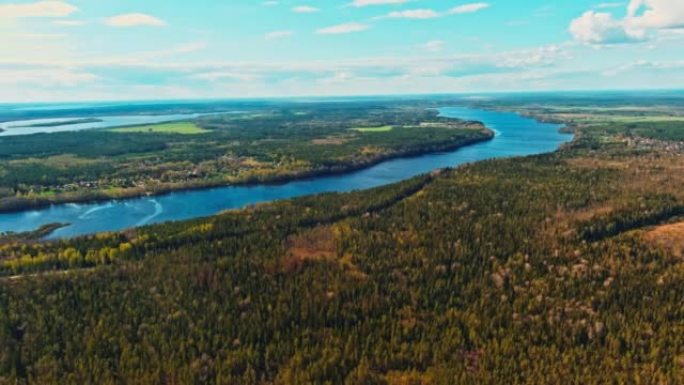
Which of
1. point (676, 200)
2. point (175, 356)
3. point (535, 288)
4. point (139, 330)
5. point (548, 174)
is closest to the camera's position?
point (175, 356)

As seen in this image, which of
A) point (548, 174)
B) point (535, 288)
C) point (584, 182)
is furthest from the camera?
point (548, 174)

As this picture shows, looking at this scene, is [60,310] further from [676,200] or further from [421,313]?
[676,200]

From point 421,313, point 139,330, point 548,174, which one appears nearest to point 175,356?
point 139,330

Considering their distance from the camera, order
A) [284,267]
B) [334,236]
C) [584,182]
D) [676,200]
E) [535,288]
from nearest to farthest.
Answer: [535,288] < [284,267] < [334,236] < [676,200] < [584,182]

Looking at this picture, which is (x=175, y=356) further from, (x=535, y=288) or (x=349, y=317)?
(x=535, y=288)

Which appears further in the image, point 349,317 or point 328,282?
point 328,282

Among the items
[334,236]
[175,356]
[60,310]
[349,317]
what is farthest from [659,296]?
[60,310]
